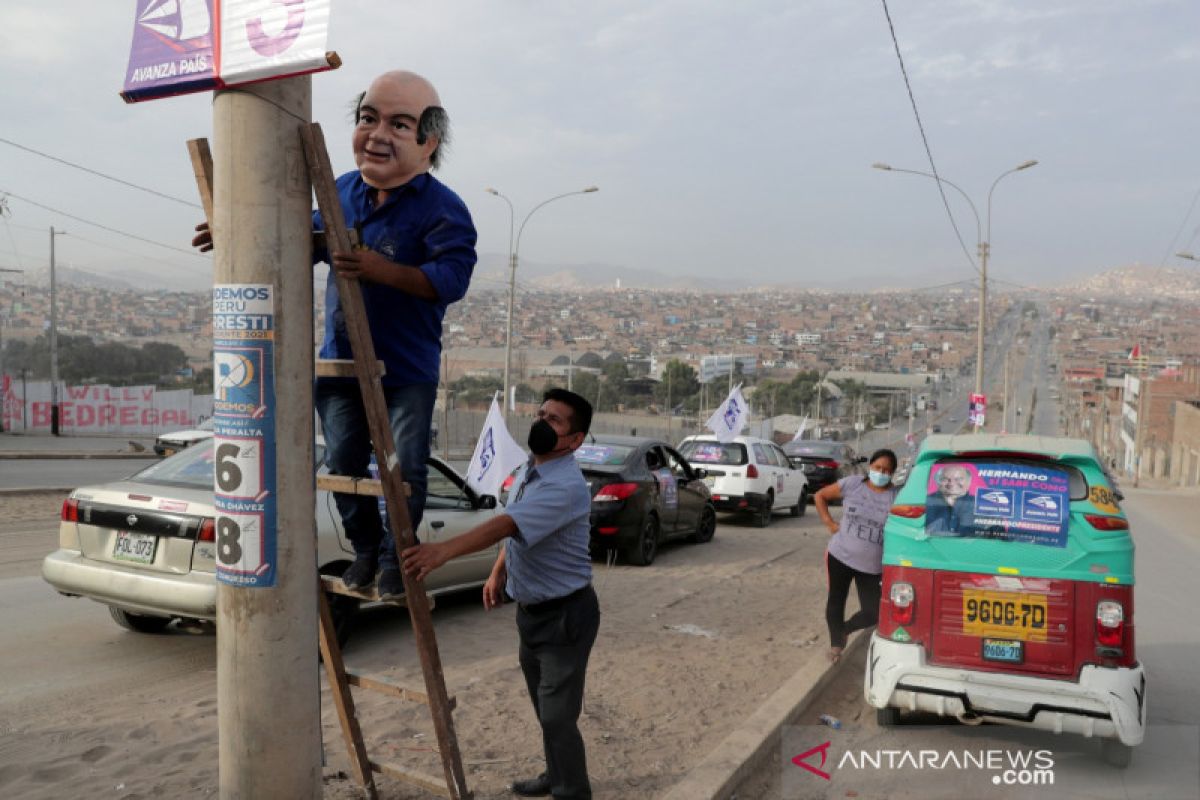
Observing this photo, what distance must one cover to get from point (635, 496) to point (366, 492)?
332 inches

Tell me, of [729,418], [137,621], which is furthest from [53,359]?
[137,621]

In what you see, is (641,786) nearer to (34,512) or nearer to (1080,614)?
(1080,614)

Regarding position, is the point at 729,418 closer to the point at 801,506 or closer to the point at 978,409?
the point at 801,506

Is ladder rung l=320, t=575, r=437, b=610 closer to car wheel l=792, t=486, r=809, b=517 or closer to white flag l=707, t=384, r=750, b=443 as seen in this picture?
car wheel l=792, t=486, r=809, b=517

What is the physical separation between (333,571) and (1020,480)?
443cm

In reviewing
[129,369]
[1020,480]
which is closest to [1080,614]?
[1020,480]

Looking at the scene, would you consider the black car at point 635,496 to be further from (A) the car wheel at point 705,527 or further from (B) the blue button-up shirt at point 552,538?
(B) the blue button-up shirt at point 552,538

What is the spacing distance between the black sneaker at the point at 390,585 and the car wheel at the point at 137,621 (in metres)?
4.40

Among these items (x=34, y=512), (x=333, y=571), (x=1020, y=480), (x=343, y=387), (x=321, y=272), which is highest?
(x=321, y=272)

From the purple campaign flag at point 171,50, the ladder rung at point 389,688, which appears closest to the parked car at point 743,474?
the ladder rung at point 389,688

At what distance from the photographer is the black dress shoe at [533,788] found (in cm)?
429

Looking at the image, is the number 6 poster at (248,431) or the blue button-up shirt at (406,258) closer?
the number 6 poster at (248,431)

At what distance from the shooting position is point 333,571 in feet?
21.8

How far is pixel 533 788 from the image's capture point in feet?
14.1
